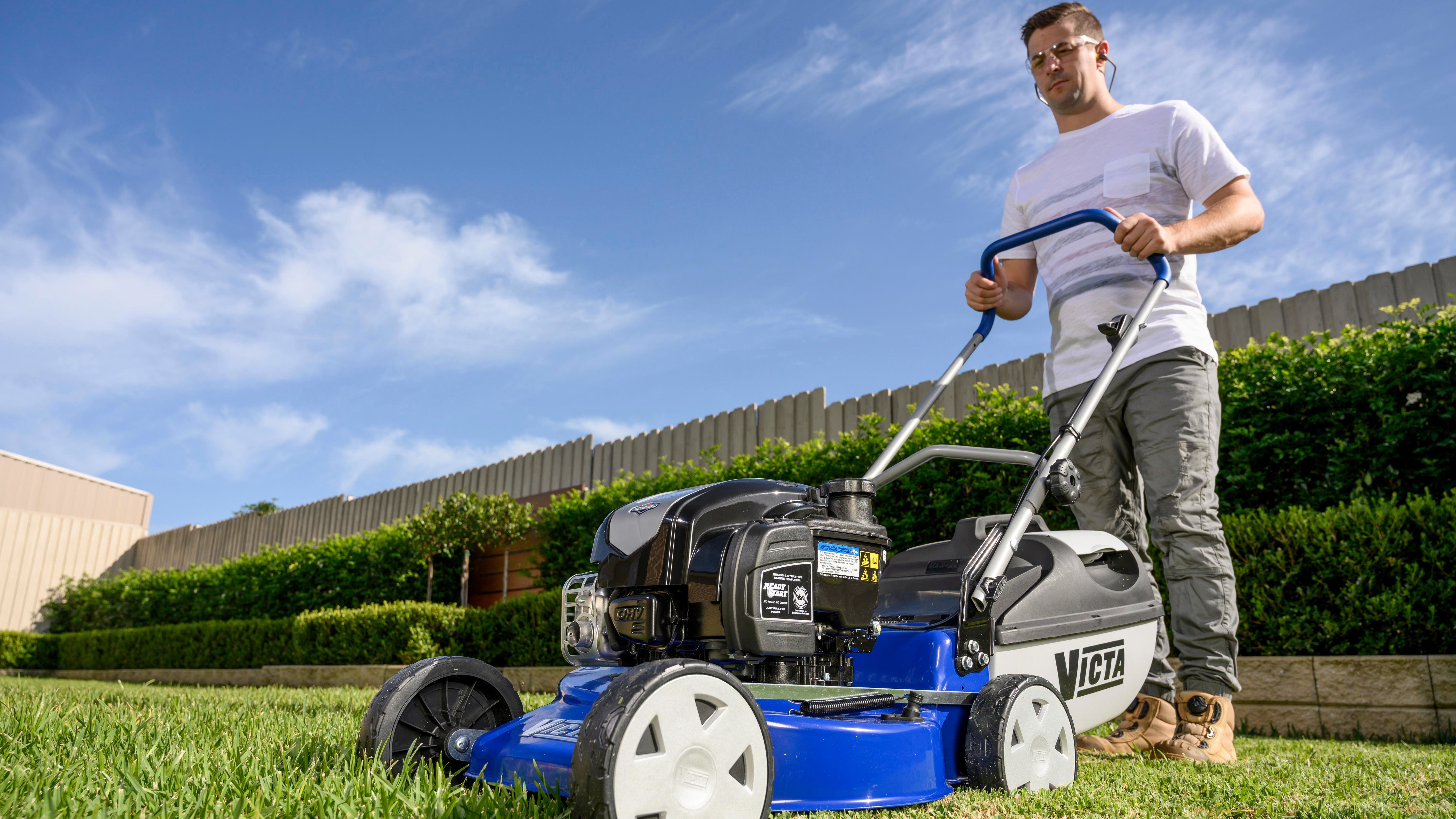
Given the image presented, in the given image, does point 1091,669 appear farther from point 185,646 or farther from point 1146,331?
point 185,646

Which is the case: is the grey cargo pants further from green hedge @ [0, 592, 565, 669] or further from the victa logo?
green hedge @ [0, 592, 565, 669]

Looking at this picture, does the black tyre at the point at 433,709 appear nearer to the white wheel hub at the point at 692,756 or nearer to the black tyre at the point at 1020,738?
the white wheel hub at the point at 692,756

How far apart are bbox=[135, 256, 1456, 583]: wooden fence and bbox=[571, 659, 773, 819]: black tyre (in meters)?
4.80

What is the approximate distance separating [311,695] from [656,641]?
509cm

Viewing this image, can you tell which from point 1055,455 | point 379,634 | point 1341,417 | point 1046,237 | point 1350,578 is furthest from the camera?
point 379,634

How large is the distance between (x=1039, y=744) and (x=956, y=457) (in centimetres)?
85

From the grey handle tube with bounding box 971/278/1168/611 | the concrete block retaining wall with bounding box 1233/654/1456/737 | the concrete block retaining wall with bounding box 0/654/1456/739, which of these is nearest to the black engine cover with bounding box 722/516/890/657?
the grey handle tube with bounding box 971/278/1168/611

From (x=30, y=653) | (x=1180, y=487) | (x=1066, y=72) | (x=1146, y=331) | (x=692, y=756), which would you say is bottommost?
(x=30, y=653)

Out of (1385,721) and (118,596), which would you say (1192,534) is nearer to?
(1385,721)

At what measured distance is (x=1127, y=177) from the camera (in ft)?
10.5

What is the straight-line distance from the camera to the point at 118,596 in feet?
58.8

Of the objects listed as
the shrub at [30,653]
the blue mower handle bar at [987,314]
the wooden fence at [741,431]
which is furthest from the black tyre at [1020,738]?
the shrub at [30,653]

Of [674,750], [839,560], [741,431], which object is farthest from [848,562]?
[741,431]

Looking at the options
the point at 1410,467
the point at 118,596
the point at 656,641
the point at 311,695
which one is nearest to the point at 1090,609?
Answer: the point at 656,641
